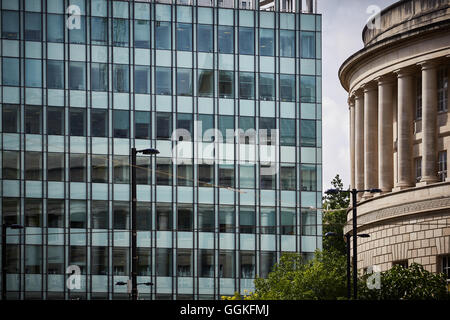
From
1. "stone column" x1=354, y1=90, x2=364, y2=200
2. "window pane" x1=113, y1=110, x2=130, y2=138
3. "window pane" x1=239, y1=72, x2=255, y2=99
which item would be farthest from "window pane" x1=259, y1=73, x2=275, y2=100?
"window pane" x1=113, y1=110, x2=130, y2=138

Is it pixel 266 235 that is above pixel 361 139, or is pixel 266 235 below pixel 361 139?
below

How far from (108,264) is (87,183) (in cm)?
660

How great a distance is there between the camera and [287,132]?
74750mm

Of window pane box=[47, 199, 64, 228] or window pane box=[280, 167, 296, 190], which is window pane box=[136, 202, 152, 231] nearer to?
window pane box=[47, 199, 64, 228]

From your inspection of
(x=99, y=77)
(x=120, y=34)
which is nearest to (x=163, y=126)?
(x=99, y=77)

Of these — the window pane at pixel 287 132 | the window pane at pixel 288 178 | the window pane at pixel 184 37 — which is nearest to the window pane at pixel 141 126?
the window pane at pixel 184 37

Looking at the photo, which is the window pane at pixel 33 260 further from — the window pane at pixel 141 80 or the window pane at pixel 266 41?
the window pane at pixel 266 41

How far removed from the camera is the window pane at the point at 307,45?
75875 millimetres

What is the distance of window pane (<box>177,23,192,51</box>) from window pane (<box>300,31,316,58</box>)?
9444mm

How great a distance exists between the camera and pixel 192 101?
Answer: 73875mm

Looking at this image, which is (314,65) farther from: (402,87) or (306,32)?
(402,87)

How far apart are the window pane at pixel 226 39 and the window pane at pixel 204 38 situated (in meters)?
0.82
